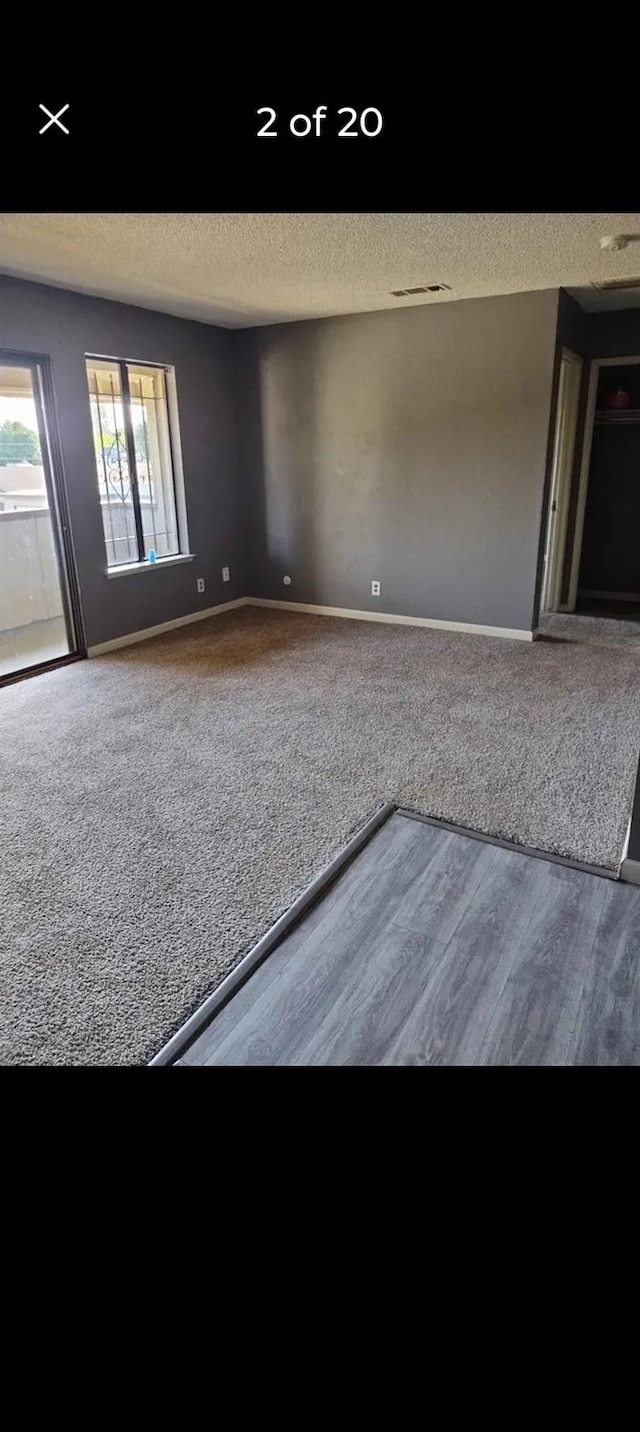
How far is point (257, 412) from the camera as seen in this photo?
5.89m

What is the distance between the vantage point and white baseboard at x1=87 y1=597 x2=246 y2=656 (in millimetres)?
5011

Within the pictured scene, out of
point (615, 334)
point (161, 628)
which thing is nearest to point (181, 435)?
point (161, 628)

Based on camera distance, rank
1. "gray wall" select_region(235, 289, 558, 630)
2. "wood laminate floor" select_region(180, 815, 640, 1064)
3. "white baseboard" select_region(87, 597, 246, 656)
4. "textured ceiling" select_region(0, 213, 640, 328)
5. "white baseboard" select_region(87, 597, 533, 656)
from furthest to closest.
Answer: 1. "white baseboard" select_region(87, 597, 533, 656)
2. "white baseboard" select_region(87, 597, 246, 656)
3. "gray wall" select_region(235, 289, 558, 630)
4. "textured ceiling" select_region(0, 213, 640, 328)
5. "wood laminate floor" select_region(180, 815, 640, 1064)

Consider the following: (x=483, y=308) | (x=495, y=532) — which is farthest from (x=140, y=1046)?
(x=483, y=308)

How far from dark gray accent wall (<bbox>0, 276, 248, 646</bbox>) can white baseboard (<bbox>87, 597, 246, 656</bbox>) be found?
0.14 feet

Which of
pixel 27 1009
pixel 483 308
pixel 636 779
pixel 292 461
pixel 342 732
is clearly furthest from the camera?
pixel 292 461

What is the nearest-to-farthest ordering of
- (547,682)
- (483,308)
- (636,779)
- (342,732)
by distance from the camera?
(636,779)
(342,732)
(547,682)
(483,308)

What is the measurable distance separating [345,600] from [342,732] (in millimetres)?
2590

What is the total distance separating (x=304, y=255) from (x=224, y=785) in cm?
254

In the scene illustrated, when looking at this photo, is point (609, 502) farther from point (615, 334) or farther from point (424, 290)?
point (424, 290)
